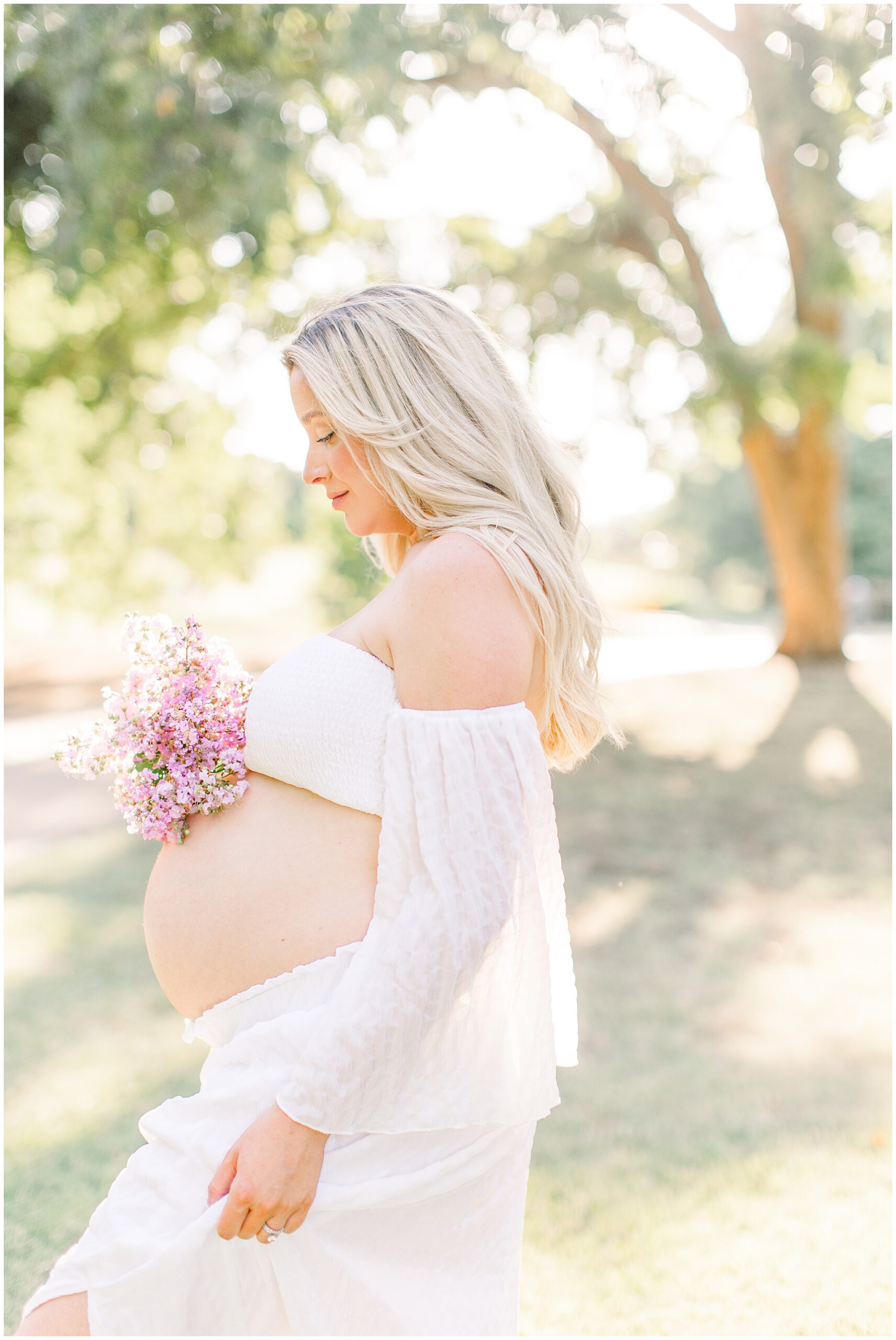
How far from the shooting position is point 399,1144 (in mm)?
1493

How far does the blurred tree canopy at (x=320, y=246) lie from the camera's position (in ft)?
16.2

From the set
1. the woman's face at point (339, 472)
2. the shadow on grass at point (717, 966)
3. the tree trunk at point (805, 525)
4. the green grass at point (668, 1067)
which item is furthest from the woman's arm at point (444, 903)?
the tree trunk at point (805, 525)

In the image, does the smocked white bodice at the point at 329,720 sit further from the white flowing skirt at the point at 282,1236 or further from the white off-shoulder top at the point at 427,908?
the white flowing skirt at the point at 282,1236

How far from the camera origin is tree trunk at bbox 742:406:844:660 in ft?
36.2

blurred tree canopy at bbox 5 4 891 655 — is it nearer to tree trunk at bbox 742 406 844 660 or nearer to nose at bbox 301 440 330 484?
tree trunk at bbox 742 406 844 660

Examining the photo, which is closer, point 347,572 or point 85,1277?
point 85,1277

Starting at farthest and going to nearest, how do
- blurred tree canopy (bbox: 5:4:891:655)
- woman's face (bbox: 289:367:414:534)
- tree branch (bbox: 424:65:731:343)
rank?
tree branch (bbox: 424:65:731:343)
blurred tree canopy (bbox: 5:4:891:655)
woman's face (bbox: 289:367:414:534)

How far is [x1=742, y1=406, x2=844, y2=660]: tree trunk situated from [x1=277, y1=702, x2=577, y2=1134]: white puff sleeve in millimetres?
9171

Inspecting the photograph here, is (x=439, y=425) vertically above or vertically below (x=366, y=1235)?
above

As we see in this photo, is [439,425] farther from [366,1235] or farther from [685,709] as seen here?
[685,709]

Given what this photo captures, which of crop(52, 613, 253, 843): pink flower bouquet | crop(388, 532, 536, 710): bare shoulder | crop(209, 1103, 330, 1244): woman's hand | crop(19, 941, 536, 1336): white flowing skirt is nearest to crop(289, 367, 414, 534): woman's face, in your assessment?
crop(388, 532, 536, 710): bare shoulder

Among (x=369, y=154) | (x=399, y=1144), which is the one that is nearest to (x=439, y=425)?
(x=399, y=1144)

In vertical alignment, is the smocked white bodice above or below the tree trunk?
above

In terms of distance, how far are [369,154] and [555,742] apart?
515 centimetres
